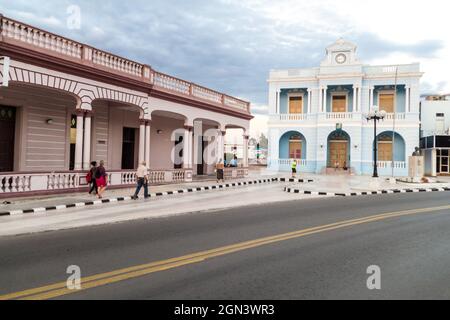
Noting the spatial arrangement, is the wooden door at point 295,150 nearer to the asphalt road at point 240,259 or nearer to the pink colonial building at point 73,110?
the pink colonial building at point 73,110

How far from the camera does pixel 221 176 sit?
74.9 feet

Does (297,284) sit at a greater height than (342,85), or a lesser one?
lesser

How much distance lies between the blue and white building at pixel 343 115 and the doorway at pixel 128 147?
69.1ft

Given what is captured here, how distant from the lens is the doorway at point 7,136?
1458 cm

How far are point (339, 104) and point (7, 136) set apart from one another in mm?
31887

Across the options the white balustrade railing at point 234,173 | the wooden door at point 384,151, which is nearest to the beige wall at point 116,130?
the white balustrade railing at point 234,173

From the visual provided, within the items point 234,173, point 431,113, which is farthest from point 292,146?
point 431,113

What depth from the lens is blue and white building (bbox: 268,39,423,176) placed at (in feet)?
117

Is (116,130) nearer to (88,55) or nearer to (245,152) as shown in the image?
(88,55)

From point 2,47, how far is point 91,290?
35.1 feet

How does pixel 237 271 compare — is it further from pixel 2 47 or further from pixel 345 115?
pixel 345 115

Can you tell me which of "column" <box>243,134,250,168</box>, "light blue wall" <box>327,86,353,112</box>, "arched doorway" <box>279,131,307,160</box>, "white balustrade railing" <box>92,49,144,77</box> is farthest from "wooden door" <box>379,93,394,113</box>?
"white balustrade railing" <box>92,49,144,77</box>

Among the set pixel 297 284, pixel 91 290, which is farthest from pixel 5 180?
pixel 297 284
